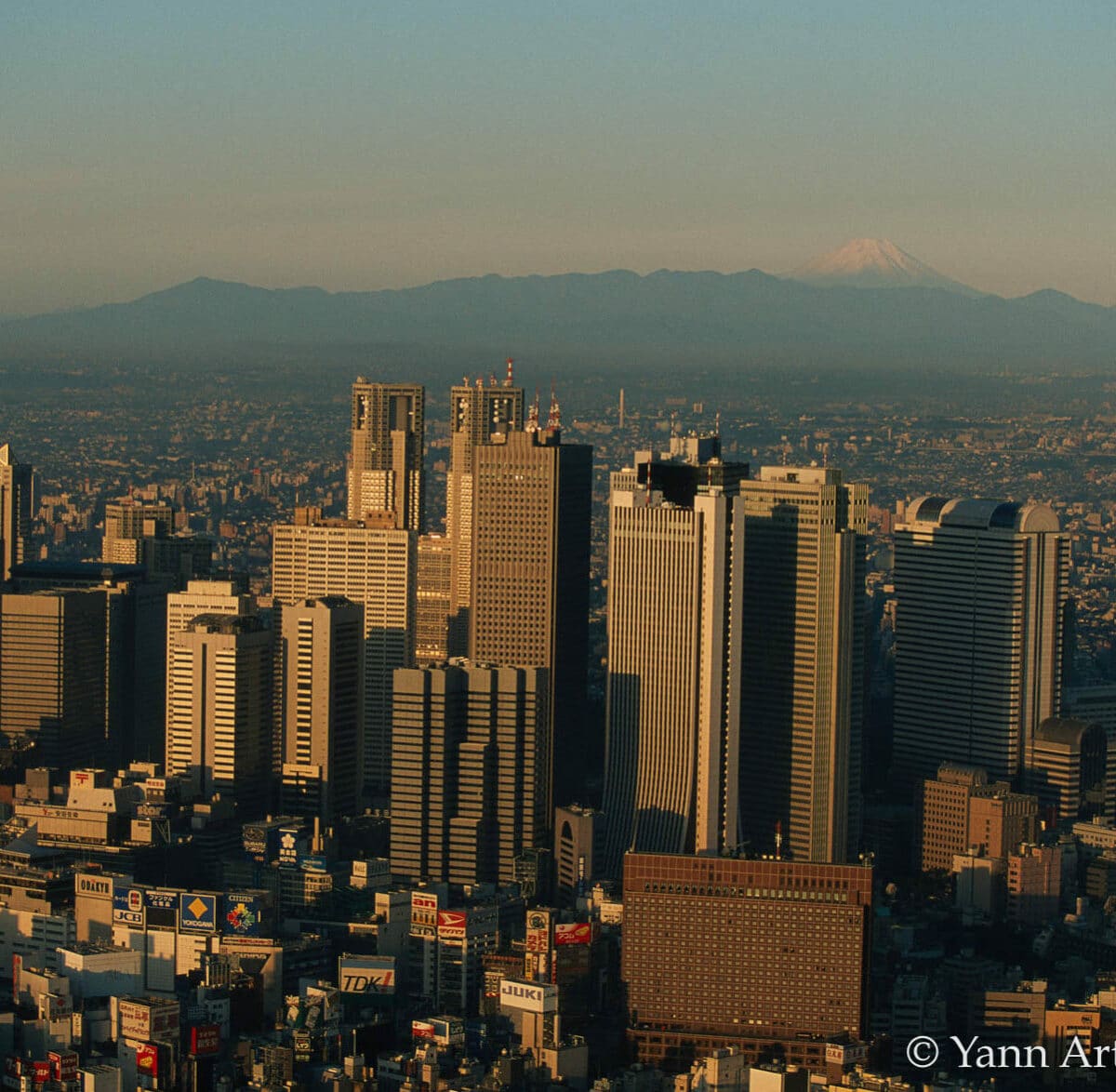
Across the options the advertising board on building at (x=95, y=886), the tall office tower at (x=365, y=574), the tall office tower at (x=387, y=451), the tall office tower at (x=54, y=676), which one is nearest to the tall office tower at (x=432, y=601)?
the tall office tower at (x=365, y=574)

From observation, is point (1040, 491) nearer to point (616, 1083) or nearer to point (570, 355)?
point (570, 355)

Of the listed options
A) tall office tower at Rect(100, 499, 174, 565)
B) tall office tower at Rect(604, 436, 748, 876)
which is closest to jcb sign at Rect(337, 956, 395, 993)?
tall office tower at Rect(604, 436, 748, 876)

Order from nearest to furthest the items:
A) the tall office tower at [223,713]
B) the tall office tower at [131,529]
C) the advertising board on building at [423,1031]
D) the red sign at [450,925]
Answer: the advertising board on building at [423,1031]
the red sign at [450,925]
the tall office tower at [223,713]
the tall office tower at [131,529]

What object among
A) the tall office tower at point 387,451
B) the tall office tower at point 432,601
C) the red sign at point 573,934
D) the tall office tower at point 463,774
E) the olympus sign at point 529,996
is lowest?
the olympus sign at point 529,996

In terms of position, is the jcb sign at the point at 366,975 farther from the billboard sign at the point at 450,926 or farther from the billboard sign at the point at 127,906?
the billboard sign at the point at 127,906

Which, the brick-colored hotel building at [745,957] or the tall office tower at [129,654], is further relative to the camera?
the tall office tower at [129,654]

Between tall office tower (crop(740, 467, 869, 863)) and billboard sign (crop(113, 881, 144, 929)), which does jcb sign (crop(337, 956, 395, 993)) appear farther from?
tall office tower (crop(740, 467, 869, 863))
